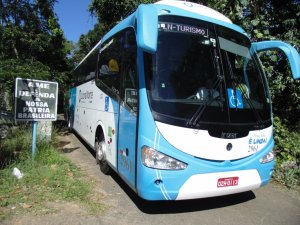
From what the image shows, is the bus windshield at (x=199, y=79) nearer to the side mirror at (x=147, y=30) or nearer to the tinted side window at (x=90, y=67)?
the side mirror at (x=147, y=30)

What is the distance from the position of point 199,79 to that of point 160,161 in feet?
4.09

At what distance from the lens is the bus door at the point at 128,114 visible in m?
4.30

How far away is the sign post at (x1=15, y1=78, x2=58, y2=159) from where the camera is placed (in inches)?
241

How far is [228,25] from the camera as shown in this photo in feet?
15.9

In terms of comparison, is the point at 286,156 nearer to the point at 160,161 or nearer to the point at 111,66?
the point at 160,161

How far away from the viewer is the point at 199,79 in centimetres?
425

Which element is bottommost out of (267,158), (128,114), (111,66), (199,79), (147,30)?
(267,158)

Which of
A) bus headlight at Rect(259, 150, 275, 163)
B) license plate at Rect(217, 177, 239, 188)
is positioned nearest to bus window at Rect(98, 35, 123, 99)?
license plate at Rect(217, 177, 239, 188)

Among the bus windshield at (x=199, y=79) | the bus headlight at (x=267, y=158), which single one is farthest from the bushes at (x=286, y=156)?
the bus windshield at (x=199, y=79)

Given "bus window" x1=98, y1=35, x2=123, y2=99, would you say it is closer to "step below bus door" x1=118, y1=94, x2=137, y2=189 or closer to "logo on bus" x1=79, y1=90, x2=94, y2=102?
"step below bus door" x1=118, y1=94, x2=137, y2=189

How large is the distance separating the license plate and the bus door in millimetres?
1152

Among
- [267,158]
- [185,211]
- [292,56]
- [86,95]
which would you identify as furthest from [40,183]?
[292,56]

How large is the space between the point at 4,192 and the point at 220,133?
340 cm

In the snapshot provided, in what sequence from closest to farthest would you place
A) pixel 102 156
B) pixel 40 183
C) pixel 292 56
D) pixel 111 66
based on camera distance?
pixel 292 56, pixel 40 183, pixel 111 66, pixel 102 156
